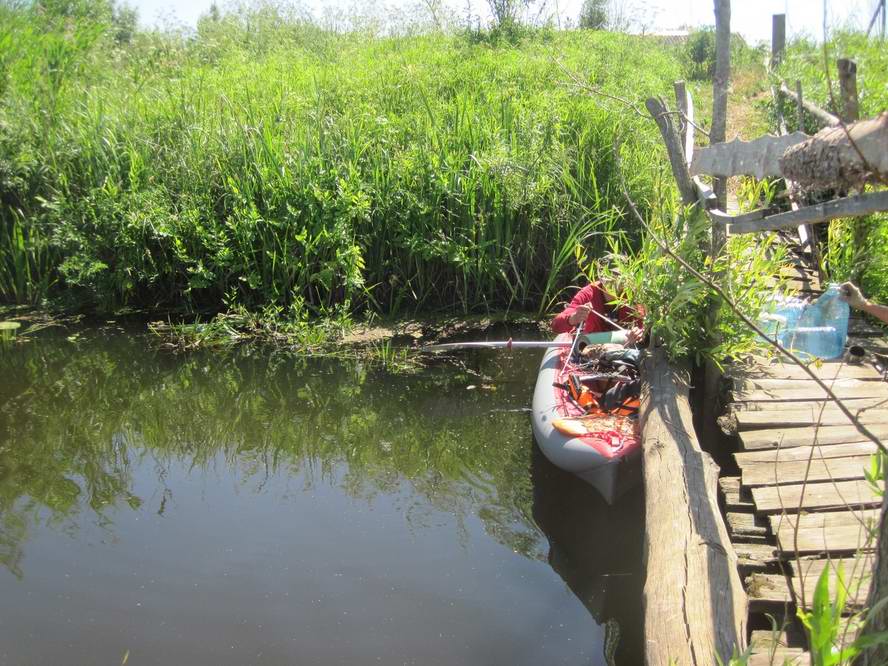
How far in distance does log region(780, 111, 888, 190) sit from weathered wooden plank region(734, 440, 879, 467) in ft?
7.18

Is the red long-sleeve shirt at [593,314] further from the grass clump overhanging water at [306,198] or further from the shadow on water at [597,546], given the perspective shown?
the grass clump overhanging water at [306,198]

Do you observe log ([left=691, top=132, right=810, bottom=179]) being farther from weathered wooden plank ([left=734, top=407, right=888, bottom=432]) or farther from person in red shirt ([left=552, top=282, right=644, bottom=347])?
person in red shirt ([left=552, top=282, right=644, bottom=347])

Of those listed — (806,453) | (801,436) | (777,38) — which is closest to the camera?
(806,453)

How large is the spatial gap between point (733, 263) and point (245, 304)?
4.98 metres

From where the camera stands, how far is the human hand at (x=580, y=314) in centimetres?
601

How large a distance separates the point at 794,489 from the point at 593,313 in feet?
7.55

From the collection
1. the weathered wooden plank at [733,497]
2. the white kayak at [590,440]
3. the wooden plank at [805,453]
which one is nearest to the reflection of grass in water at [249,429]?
the white kayak at [590,440]

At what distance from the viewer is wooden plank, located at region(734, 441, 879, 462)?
4.36m

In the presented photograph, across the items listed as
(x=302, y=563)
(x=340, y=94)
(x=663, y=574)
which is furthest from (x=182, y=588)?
(x=340, y=94)

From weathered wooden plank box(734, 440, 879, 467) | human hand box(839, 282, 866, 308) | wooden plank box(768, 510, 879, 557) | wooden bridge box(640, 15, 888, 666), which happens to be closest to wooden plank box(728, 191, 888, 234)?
wooden bridge box(640, 15, 888, 666)

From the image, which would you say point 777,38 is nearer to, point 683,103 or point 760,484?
point 683,103

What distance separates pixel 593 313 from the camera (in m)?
6.19

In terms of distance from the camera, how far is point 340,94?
33.7 ft

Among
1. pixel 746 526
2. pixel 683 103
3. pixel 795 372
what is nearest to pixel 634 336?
pixel 795 372
